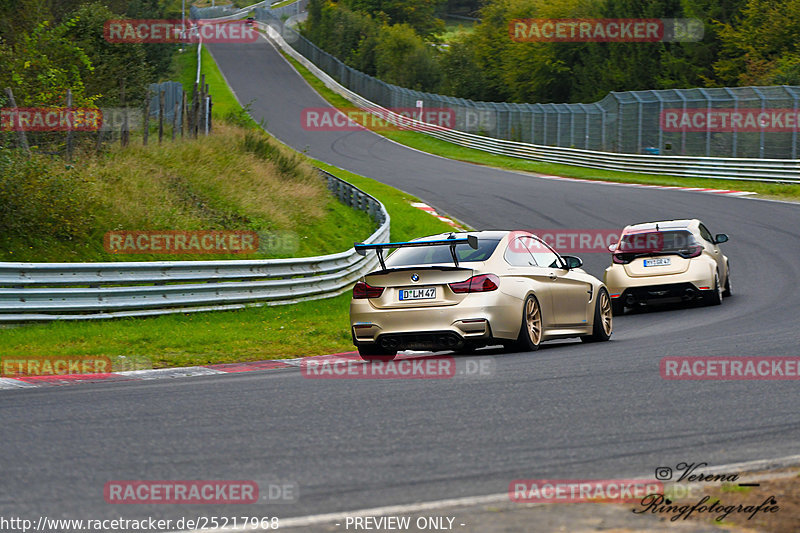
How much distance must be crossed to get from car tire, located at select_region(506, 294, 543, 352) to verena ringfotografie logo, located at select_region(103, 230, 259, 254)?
9067mm

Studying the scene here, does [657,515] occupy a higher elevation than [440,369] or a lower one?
higher

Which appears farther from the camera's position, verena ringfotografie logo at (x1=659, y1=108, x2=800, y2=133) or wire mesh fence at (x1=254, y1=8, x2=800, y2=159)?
wire mesh fence at (x1=254, y1=8, x2=800, y2=159)

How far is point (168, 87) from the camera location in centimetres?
3812

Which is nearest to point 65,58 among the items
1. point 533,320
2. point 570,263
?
point 570,263

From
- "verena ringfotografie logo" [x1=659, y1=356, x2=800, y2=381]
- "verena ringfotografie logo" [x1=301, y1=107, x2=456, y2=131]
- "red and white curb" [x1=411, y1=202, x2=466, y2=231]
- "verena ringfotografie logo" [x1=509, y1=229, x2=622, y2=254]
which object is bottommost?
"verena ringfotografie logo" [x1=301, y1=107, x2=456, y2=131]

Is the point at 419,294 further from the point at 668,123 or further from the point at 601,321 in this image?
the point at 668,123

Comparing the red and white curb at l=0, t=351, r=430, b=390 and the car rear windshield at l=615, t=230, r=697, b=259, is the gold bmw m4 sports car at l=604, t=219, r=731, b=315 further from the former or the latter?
the red and white curb at l=0, t=351, r=430, b=390

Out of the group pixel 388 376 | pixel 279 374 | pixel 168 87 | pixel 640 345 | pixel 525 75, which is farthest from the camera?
pixel 525 75

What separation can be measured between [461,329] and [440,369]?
3.07 ft

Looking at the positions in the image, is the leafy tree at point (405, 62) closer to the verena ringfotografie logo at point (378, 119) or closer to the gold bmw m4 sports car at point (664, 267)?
the verena ringfotografie logo at point (378, 119)

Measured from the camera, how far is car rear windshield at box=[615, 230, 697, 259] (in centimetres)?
1744

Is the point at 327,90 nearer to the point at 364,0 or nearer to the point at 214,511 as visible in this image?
the point at 364,0

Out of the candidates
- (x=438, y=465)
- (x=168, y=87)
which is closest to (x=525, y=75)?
(x=168, y=87)

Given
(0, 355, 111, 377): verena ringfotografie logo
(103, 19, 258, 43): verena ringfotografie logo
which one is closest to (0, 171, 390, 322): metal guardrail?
(0, 355, 111, 377): verena ringfotografie logo
